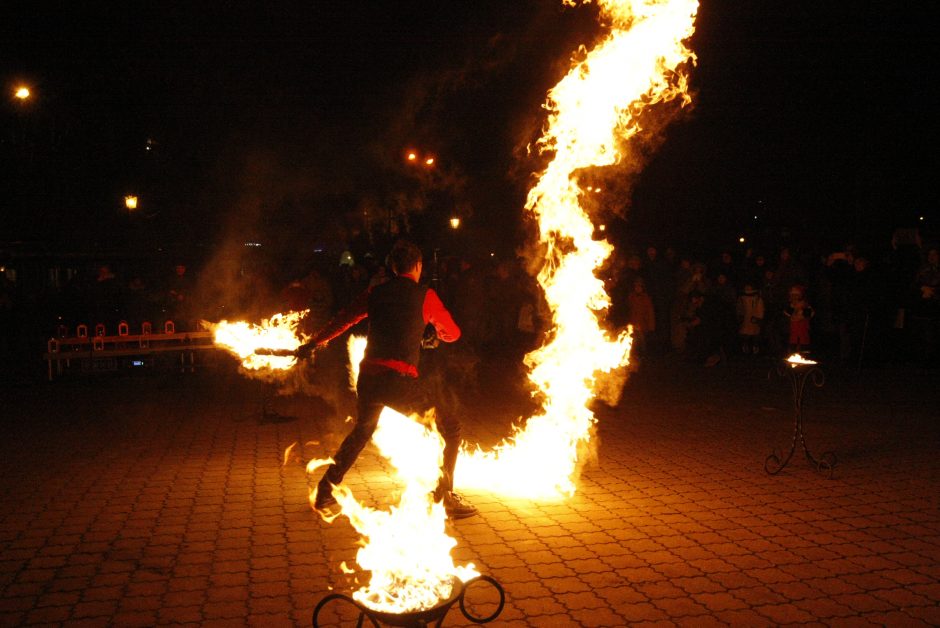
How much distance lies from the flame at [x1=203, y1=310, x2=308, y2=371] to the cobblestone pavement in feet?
3.13

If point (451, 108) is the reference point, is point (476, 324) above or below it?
below

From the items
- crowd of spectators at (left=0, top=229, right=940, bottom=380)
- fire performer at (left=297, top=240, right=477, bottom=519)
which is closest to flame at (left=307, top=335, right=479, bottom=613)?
fire performer at (left=297, top=240, right=477, bottom=519)

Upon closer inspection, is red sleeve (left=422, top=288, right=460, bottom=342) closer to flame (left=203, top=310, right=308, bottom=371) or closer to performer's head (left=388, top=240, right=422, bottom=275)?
performer's head (left=388, top=240, right=422, bottom=275)

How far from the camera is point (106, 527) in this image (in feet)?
19.4

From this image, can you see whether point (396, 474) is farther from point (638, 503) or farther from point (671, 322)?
point (671, 322)

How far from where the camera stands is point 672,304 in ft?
54.6

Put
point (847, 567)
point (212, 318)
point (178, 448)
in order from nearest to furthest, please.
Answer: point (847, 567) < point (178, 448) < point (212, 318)

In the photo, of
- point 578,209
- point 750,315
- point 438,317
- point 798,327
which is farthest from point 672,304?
point 438,317

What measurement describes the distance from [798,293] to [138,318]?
12.0 meters

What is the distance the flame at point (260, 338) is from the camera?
8.00 meters

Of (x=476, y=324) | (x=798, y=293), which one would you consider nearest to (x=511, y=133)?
(x=476, y=324)

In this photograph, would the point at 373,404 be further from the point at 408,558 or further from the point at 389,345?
the point at 408,558

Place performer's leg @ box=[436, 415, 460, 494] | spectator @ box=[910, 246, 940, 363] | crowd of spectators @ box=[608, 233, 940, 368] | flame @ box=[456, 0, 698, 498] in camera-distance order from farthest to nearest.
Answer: crowd of spectators @ box=[608, 233, 940, 368], spectator @ box=[910, 246, 940, 363], flame @ box=[456, 0, 698, 498], performer's leg @ box=[436, 415, 460, 494]

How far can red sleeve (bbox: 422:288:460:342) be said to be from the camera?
19.0 feet
